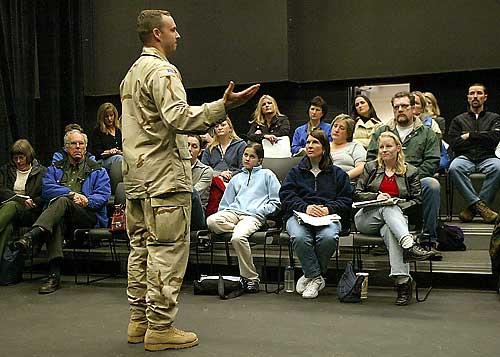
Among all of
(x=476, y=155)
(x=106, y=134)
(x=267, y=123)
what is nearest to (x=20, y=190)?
(x=106, y=134)

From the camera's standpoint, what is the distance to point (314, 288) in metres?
4.84

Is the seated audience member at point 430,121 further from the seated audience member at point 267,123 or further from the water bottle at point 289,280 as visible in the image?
the water bottle at point 289,280

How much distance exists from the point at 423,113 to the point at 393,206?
6.14 feet

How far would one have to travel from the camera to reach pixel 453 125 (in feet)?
20.7

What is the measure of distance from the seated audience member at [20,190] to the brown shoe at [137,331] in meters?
2.53

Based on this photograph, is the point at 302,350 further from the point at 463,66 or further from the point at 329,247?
the point at 463,66

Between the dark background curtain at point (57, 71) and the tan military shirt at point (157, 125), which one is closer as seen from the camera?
the tan military shirt at point (157, 125)

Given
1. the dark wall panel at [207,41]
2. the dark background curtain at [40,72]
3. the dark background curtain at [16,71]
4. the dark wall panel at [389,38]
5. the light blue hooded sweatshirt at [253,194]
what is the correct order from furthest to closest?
the dark wall panel at [207,41] < the dark background curtain at [40,72] < the dark background curtain at [16,71] < the dark wall panel at [389,38] < the light blue hooded sweatshirt at [253,194]

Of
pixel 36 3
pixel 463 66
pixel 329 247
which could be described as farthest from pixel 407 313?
pixel 36 3

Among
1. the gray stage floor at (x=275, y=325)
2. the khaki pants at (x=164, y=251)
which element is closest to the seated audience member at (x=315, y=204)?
the gray stage floor at (x=275, y=325)

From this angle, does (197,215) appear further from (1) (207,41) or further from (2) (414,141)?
(1) (207,41)

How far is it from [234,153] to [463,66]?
267 centimetres

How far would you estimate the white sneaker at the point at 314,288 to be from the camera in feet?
15.8

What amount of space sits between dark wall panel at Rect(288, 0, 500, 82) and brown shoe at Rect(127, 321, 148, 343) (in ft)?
16.1
